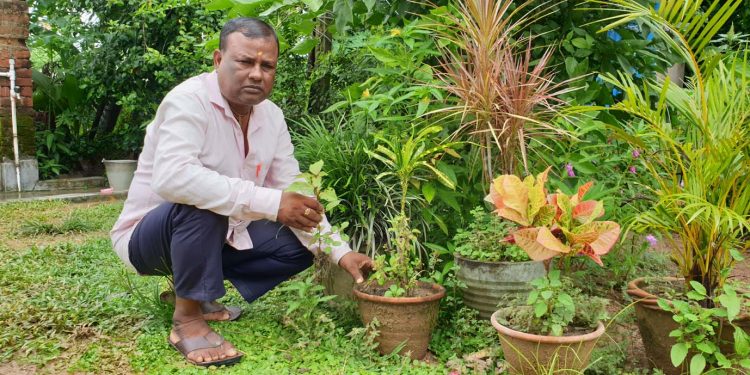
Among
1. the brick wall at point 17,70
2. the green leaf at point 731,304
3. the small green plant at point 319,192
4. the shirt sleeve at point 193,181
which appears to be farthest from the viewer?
the brick wall at point 17,70

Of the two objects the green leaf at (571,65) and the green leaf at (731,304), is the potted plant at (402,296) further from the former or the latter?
the green leaf at (731,304)

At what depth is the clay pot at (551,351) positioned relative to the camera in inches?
87.3

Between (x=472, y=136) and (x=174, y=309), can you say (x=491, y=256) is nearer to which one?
(x=472, y=136)

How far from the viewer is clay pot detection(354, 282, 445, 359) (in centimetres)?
259

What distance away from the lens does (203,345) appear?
2.60 m

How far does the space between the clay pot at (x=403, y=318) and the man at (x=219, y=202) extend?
176 millimetres

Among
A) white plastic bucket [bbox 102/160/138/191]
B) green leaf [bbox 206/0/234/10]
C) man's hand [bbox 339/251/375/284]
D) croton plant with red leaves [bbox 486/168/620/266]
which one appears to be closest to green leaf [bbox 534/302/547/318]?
croton plant with red leaves [bbox 486/168/620/266]

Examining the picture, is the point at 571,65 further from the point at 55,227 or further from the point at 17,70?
the point at 17,70

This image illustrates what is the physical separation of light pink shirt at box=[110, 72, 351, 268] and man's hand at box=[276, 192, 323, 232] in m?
0.03

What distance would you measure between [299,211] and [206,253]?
391 mm

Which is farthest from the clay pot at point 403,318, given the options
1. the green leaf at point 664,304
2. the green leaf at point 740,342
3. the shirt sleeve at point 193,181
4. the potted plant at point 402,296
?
the green leaf at point 740,342

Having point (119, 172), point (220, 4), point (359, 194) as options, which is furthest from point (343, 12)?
point (119, 172)

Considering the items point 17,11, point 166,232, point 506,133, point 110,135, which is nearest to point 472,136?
point 506,133

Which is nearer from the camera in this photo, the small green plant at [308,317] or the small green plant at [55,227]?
the small green plant at [308,317]
